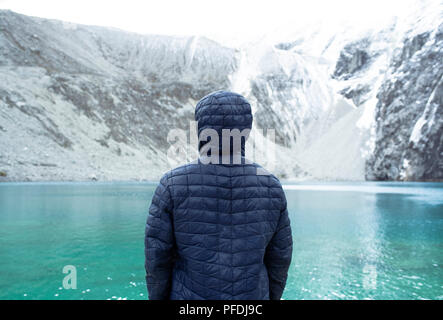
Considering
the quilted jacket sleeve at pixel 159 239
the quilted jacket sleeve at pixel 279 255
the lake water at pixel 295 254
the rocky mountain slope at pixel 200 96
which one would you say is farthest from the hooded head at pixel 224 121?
the rocky mountain slope at pixel 200 96

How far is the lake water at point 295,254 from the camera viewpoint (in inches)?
355

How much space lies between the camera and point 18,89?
64.1 m

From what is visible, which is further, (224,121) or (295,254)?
(295,254)

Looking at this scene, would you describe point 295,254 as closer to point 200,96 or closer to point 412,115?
point 412,115

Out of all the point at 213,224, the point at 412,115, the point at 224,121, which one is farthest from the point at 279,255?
the point at 412,115

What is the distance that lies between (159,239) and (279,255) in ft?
2.89

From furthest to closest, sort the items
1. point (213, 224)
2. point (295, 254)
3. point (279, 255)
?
1. point (295, 254)
2. point (279, 255)
3. point (213, 224)

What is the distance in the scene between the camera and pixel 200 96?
92312mm

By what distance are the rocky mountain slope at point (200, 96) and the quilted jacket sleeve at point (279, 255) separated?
5306cm

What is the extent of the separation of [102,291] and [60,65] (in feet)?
283

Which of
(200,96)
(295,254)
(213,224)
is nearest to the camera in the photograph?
(213,224)

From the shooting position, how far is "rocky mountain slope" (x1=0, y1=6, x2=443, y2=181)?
204 ft

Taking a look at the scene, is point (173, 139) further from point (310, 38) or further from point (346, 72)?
point (310, 38)

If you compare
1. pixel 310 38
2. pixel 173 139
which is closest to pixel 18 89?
pixel 173 139
